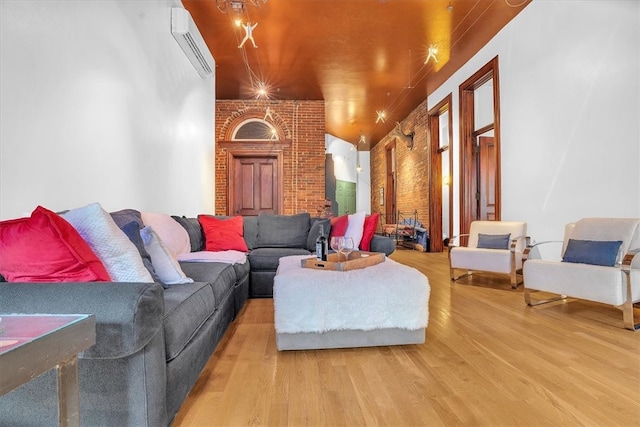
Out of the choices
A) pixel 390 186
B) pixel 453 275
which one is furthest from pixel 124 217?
pixel 390 186

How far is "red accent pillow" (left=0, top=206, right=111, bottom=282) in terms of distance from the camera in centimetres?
130

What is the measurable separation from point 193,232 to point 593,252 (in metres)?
3.71

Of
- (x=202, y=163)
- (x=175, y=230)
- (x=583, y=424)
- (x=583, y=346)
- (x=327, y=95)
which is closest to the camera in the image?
(x=583, y=424)

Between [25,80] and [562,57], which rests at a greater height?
[562,57]

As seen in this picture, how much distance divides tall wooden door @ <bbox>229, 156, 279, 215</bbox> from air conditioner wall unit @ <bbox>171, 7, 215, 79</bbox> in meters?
2.35

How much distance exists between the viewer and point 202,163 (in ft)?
17.2

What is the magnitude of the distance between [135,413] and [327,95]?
6761 millimetres

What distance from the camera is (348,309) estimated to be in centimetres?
212

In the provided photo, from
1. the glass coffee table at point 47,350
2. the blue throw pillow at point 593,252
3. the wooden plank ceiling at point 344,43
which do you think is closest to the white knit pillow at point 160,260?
the glass coffee table at point 47,350

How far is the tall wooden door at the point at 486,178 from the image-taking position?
19.7ft

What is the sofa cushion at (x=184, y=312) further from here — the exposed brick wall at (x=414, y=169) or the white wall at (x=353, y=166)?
the white wall at (x=353, y=166)

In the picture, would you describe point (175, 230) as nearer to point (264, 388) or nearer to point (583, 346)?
point (264, 388)

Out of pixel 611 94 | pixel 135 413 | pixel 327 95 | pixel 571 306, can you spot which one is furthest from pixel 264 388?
pixel 327 95

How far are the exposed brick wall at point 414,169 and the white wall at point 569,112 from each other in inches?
106
